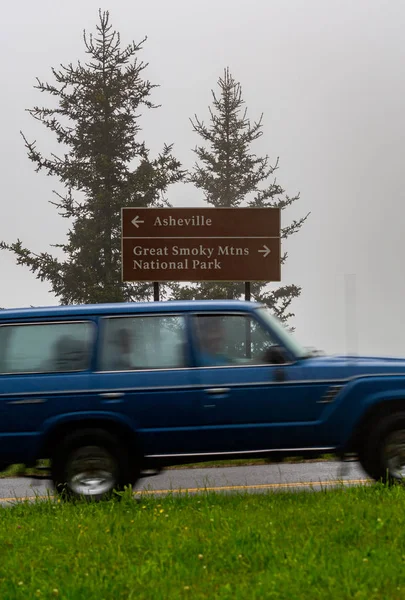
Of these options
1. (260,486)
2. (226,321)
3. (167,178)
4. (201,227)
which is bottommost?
(260,486)

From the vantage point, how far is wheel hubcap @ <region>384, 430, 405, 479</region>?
9.80m

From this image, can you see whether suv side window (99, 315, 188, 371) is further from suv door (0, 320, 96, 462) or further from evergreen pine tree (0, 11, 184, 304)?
evergreen pine tree (0, 11, 184, 304)

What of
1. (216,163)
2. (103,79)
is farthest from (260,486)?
(216,163)

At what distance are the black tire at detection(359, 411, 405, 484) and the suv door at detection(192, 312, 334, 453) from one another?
59 centimetres

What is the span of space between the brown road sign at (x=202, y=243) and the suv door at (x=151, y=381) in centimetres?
1037

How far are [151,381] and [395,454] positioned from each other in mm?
2607

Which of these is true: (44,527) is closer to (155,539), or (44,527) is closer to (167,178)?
(155,539)

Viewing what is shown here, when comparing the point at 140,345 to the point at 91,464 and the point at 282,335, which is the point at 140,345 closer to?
the point at 91,464

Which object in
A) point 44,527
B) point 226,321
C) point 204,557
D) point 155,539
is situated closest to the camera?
point 204,557

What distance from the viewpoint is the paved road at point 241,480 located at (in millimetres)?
11367

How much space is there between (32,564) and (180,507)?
2.31 m

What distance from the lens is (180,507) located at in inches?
353

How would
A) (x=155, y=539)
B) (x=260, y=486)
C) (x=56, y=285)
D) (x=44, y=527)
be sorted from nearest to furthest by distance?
1. (x=155, y=539)
2. (x=44, y=527)
3. (x=260, y=486)
4. (x=56, y=285)

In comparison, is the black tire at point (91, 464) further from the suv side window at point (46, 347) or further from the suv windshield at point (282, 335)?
the suv windshield at point (282, 335)
